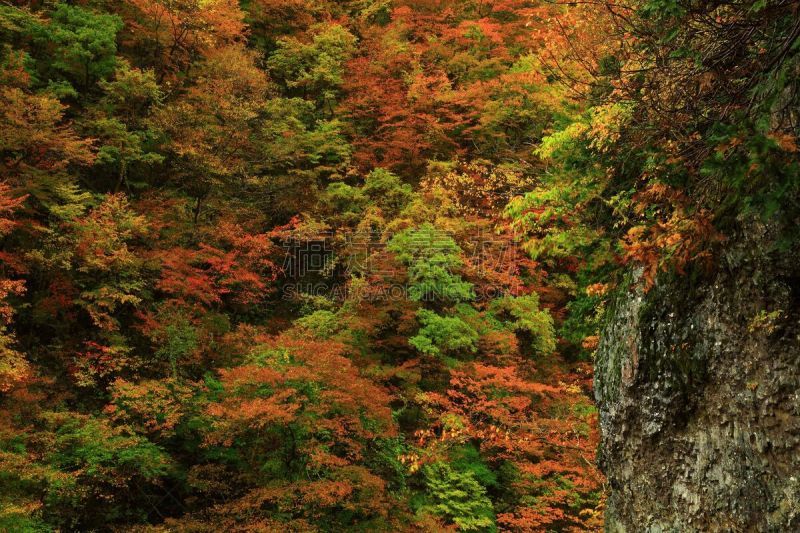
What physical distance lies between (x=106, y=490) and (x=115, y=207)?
197 inches

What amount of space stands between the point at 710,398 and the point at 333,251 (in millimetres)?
10720

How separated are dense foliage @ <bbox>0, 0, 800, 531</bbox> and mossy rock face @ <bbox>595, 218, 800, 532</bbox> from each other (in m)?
0.34

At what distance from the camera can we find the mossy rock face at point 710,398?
3.57 meters

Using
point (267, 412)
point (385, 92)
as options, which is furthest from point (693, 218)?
point (385, 92)

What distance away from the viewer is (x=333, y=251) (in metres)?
14.0

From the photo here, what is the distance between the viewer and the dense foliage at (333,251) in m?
4.84

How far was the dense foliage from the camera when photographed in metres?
4.84

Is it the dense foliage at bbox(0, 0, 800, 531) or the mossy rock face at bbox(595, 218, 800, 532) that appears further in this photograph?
the dense foliage at bbox(0, 0, 800, 531)

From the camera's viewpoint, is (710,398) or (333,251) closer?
(710,398)

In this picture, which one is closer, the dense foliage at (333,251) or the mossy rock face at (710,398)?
the mossy rock face at (710,398)

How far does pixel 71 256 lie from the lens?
937 cm

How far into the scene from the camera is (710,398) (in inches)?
167

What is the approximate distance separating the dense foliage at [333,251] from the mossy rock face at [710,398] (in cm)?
34

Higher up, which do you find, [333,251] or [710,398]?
[333,251]
